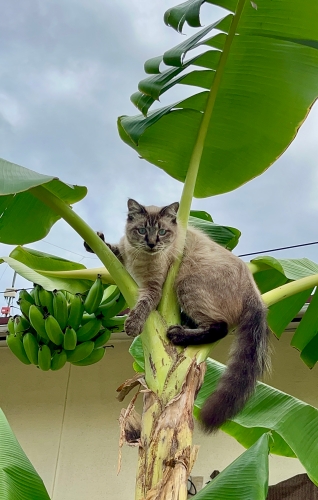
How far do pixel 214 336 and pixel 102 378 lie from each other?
10.4 ft

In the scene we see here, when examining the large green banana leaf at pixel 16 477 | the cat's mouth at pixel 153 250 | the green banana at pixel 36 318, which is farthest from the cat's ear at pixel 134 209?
the large green banana leaf at pixel 16 477

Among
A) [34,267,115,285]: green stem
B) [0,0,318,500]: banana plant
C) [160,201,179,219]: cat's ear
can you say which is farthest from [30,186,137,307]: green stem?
[160,201,179,219]: cat's ear

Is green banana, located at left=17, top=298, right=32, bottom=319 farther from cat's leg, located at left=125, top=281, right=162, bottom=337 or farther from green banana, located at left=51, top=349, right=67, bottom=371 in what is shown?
cat's leg, located at left=125, top=281, right=162, bottom=337

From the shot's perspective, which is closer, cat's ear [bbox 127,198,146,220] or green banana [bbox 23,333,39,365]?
green banana [bbox 23,333,39,365]

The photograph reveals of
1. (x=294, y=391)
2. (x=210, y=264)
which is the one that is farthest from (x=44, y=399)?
(x=210, y=264)

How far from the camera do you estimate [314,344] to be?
2.28 m

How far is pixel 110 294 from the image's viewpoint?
6.98 feet

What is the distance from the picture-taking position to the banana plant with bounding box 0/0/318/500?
4.15ft

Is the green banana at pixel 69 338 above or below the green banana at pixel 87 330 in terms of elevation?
below

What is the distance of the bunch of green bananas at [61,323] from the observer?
1918mm

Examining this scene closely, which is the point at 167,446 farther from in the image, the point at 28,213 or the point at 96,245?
the point at 28,213

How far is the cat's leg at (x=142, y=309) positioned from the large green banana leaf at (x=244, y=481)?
1.66 feet

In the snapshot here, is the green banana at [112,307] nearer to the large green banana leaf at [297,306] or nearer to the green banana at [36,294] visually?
the green banana at [36,294]

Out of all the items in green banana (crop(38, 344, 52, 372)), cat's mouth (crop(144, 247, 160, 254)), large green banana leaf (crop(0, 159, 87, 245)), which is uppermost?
large green banana leaf (crop(0, 159, 87, 245))
